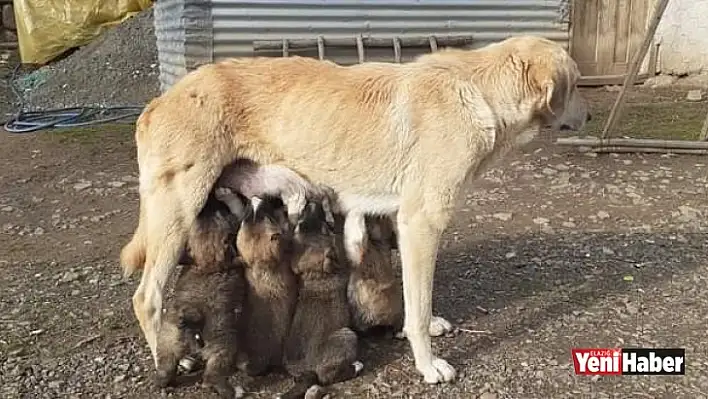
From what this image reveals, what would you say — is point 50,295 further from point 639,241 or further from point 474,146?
point 639,241

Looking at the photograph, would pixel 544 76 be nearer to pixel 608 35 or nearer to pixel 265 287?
pixel 265 287

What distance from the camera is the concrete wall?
10406 mm

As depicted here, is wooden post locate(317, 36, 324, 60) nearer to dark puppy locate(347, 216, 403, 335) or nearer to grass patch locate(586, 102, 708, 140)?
grass patch locate(586, 102, 708, 140)

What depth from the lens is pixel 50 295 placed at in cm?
412

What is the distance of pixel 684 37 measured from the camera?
1058 centimetres

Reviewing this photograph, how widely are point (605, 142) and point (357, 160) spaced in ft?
14.4

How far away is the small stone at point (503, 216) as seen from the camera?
5.38 metres

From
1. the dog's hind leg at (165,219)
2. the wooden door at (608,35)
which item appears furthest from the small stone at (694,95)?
the dog's hind leg at (165,219)

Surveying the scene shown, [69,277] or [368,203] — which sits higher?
[368,203]

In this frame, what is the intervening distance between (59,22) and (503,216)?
30.9 ft

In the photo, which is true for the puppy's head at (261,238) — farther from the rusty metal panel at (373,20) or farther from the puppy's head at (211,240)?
the rusty metal panel at (373,20)

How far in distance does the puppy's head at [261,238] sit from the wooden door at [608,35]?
839cm

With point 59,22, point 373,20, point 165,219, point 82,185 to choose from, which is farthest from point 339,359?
point 59,22

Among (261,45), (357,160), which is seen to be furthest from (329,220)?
(261,45)
